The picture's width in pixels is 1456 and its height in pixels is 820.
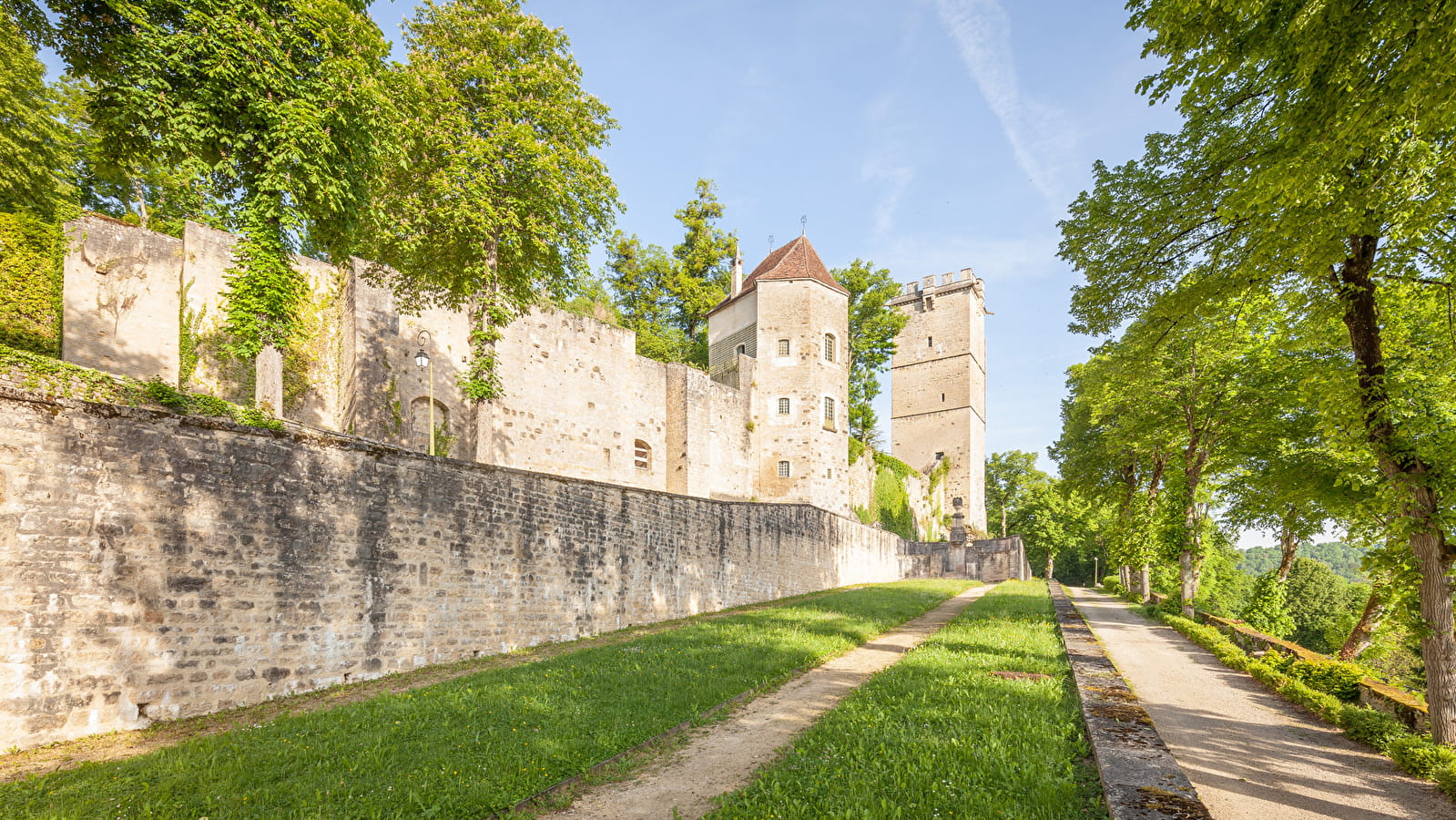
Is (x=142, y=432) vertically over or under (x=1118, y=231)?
under

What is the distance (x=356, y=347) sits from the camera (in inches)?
733

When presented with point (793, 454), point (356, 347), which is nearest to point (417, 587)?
point (356, 347)

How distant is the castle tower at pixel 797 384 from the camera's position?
3014 centimetres

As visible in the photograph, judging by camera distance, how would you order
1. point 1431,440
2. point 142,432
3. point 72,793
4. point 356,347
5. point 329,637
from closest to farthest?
1. point 72,793
2. point 1431,440
3. point 142,432
4. point 329,637
5. point 356,347

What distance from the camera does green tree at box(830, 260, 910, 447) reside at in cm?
3897

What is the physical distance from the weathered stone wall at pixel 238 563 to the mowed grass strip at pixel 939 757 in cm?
689

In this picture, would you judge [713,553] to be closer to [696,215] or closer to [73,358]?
[73,358]

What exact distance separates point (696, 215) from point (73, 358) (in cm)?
2983

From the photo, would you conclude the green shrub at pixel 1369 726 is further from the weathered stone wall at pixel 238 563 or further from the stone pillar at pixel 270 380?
the stone pillar at pixel 270 380

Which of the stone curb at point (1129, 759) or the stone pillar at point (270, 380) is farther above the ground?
the stone pillar at point (270, 380)

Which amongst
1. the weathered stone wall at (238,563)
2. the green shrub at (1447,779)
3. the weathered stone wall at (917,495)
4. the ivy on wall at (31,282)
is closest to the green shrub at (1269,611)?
the green shrub at (1447,779)

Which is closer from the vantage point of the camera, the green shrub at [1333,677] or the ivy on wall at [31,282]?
the green shrub at [1333,677]

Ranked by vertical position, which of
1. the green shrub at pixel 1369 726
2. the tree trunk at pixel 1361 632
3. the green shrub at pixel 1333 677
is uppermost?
the green shrub at pixel 1369 726

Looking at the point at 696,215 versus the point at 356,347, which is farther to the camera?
the point at 696,215
